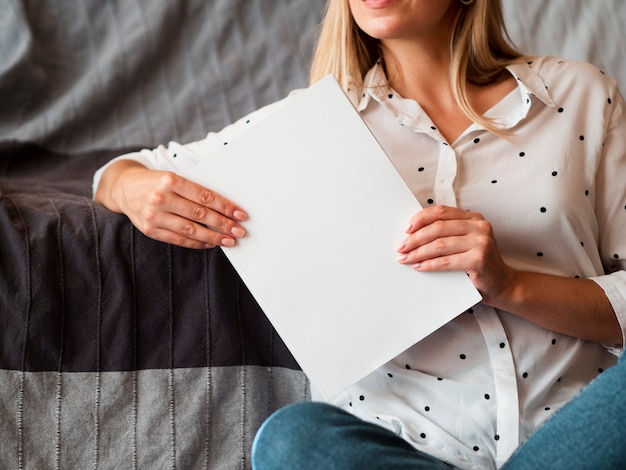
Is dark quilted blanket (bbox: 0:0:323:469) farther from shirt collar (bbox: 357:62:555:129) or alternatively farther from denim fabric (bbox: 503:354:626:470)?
denim fabric (bbox: 503:354:626:470)

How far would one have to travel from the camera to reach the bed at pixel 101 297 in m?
0.98

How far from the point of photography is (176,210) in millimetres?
943

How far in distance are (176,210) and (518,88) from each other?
49 cm

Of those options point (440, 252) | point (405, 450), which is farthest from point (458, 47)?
point (405, 450)

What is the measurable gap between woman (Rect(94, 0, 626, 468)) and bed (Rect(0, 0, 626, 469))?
0.10 metres

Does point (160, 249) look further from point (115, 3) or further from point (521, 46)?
point (521, 46)

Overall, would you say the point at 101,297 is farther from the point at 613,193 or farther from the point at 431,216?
the point at 613,193

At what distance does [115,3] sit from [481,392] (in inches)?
37.9

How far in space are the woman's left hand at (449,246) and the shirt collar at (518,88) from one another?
0.20m

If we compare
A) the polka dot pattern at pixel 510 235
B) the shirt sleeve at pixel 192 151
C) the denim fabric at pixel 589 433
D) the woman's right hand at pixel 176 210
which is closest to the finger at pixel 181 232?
the woman's right hand at pixel 176 210

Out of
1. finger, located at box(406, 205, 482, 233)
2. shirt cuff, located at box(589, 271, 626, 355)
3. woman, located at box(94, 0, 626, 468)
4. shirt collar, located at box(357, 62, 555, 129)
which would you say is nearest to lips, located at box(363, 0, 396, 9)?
woman, located at box(94, 0, 626, 468)

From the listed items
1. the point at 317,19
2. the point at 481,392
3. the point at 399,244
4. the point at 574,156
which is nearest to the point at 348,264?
the point at 399,244

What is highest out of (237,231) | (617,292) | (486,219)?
(237,231)

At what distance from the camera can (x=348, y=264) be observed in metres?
0.91
